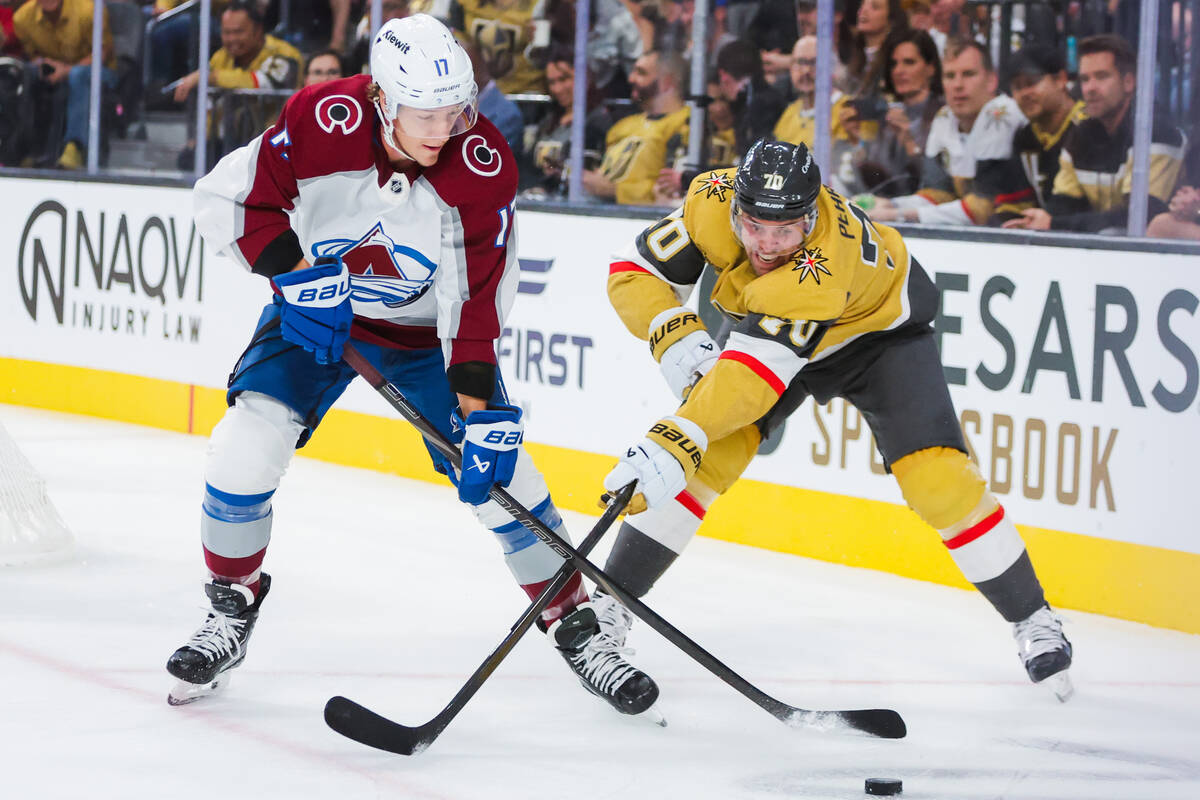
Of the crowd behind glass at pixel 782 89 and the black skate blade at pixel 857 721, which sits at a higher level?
the crowd behind glass at pixel 782 89

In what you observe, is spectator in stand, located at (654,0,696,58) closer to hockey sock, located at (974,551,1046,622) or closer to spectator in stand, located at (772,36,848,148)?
spectator in stand, located at (772,36,848,148)

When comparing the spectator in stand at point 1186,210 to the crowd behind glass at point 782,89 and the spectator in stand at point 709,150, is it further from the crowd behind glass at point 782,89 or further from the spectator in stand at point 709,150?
the spectator in stand at point 709,150

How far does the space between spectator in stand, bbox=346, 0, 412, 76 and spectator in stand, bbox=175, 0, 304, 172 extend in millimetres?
246

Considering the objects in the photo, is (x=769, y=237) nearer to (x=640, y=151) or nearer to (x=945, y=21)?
(x=945, y=21)

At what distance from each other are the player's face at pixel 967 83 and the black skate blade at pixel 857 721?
2006 mm

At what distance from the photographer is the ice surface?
2.49m

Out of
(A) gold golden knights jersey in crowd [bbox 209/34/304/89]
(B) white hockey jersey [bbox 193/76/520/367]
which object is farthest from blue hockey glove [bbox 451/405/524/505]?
(A) gold golden knights jersey in crowd [bbox 209/34/304/89]

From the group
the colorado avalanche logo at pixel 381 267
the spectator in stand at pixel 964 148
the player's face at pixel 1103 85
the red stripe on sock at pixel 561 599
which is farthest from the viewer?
the spectator in stand at pixel 964 148

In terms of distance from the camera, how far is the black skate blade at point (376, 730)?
99.6 inches

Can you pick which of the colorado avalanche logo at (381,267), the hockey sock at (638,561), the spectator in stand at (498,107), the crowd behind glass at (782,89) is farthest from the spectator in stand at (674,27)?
the colorado avalanche logo at (381,267)

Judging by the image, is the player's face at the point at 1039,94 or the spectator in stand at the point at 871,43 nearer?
the player's face at the point at 1039,94

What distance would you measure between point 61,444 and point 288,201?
3.17 metres

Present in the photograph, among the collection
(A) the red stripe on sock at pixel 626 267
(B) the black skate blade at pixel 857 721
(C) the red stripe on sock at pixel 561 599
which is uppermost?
(A) the red stripe on sock at pixel 626 267

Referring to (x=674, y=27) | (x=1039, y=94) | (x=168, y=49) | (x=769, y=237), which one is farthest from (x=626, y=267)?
(x=168, y=49)
